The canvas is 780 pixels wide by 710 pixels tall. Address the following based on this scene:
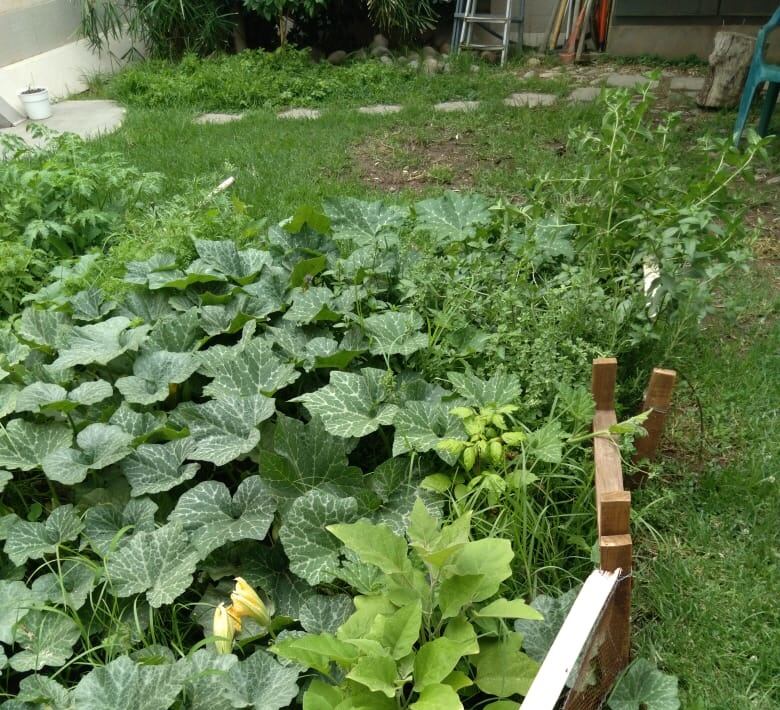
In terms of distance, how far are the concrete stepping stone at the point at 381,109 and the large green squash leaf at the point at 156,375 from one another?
4216 millimetres

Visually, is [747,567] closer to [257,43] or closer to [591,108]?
[591,108]

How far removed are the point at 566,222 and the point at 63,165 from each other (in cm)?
258

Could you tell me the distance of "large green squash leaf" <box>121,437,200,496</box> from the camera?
2105mm

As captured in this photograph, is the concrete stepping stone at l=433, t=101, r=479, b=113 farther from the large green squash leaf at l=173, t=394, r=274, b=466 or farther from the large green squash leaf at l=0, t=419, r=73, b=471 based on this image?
the large green squash leaf at l=0, t=419, r=73, b=471

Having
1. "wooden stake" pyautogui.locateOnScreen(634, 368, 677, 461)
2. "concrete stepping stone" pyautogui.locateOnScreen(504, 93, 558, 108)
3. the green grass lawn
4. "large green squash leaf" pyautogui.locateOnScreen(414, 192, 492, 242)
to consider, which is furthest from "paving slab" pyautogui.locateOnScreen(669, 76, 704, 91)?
"wooden stake" pyautogui.locateOnScreen(634, 368, 677, 461)

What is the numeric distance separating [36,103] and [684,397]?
6326 millimetres

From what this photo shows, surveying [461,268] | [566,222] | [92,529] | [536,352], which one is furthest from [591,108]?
[92,529]

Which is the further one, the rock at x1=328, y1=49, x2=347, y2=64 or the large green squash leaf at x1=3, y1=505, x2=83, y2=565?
the rock at x1=328, y1=49, x2=347, y2=64

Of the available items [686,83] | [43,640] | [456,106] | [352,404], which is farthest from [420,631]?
[686,83]

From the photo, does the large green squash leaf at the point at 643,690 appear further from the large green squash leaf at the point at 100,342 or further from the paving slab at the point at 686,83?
the paving slab at the point at 686,83

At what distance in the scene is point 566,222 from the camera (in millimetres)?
2977

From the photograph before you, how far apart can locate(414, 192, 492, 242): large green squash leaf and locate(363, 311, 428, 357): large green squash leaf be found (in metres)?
0.52

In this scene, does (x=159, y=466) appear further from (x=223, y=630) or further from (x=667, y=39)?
(x=667, y=39)

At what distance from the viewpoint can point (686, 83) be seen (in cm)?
682
